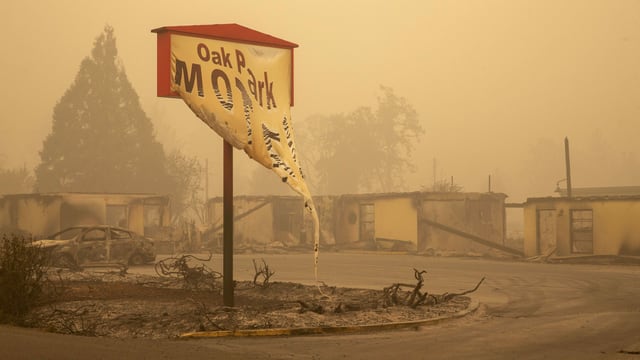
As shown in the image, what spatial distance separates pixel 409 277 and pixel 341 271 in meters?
3.21

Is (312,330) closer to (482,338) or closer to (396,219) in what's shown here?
(482,338)

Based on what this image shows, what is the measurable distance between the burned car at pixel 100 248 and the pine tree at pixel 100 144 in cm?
4388

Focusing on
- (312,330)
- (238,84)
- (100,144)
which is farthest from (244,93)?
(100,144)

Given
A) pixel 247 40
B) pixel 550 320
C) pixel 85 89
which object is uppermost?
pixel 85 89

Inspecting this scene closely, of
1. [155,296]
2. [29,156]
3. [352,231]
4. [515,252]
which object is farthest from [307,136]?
[155,296]

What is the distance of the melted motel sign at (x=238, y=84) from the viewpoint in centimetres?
1504

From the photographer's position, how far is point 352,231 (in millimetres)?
46062

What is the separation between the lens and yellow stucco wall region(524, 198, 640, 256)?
33875mm

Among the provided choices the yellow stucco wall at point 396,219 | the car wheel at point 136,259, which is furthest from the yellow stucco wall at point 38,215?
the yellow stucco wall at point 396,219

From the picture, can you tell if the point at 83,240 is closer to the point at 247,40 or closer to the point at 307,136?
the point at 247,40

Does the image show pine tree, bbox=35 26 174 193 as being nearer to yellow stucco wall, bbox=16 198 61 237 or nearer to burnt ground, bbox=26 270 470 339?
yellow stucco wall, bbox=16 198 61 237

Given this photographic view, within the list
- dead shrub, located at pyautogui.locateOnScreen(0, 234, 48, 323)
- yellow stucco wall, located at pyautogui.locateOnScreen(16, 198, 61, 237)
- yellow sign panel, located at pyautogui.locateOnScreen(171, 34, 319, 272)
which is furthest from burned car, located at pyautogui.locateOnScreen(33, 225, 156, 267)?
yellow sign panel, located at pyautogui.locateOnScreen(171, 34, 319, 272)

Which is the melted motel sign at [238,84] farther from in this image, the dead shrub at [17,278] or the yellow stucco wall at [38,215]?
the yellow stucco wall at [38,215]

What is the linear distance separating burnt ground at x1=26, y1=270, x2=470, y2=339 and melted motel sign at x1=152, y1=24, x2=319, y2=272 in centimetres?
218
